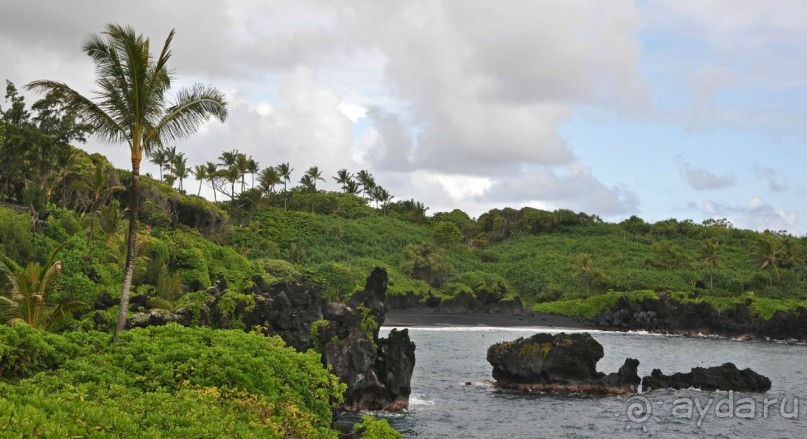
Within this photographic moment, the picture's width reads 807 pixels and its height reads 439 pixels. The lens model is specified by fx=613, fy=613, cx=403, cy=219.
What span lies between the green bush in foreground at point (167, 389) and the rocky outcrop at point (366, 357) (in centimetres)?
1581

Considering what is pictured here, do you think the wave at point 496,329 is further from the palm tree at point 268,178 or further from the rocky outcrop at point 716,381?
the palm tree at point 268,178

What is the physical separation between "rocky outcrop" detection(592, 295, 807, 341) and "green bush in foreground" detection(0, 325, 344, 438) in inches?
3490

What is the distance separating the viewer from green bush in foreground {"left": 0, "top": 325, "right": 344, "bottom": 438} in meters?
10.7

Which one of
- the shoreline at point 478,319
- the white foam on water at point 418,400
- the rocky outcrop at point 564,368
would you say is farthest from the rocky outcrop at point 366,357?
the shoreline at point 478,319

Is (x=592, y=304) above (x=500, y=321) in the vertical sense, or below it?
above

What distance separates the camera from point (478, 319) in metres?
100

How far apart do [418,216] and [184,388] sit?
163775 mm

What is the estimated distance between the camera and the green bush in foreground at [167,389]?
10.7 meters

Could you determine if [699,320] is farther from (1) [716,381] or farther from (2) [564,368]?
(2) [564,368]

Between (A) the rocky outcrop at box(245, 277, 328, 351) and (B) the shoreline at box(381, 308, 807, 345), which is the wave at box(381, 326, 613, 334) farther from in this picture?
(A) the rocky outcrop at box(245, 277, 328, 351)

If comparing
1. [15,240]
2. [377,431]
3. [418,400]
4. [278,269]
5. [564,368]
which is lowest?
[418,400]

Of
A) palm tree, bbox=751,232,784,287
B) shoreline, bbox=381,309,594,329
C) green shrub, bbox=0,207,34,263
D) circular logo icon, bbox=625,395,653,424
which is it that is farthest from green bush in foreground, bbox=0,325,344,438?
palm tree, bbox=751,232,784,287

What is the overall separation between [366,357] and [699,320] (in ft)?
247

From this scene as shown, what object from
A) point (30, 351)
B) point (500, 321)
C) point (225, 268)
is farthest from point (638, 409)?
point (500, 321)
